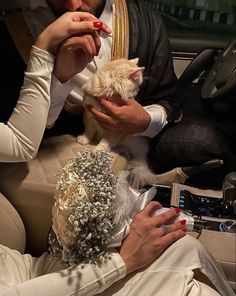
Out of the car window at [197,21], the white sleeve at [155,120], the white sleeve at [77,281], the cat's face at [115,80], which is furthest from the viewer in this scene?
the car window at [197,21]

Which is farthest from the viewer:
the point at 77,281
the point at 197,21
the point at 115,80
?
the point at 197,21

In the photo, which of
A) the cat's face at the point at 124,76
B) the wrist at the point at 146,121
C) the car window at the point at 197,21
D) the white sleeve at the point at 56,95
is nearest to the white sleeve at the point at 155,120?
the wrist at the point at 146,121

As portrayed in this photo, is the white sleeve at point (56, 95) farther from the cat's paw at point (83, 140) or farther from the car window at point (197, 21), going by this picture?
the car window at point (197, 21)

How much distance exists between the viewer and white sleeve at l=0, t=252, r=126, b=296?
3.02 ft

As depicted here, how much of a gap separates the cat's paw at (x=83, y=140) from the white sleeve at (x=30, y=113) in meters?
0.23

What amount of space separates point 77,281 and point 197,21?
62.1 inches

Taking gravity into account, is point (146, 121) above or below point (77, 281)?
above

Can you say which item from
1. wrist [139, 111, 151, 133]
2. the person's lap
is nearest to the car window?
the person's lap

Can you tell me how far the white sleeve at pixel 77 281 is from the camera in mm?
921

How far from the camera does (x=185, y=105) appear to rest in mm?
1772

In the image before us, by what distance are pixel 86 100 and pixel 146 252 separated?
0.52 m

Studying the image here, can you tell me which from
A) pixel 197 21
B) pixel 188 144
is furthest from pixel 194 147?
pixel 197 21

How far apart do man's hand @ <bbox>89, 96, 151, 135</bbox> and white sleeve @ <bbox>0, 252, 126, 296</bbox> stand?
46 cm

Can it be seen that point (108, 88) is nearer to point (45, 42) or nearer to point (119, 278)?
point (45, 42)
